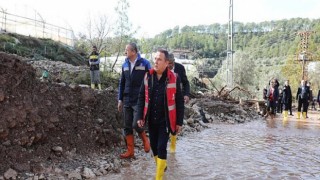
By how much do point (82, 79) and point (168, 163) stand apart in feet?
28.1

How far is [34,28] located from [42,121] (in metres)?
28.8

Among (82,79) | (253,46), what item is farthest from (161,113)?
(253,46)

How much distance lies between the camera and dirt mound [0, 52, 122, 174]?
16.6ft

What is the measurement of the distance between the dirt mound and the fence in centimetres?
2365

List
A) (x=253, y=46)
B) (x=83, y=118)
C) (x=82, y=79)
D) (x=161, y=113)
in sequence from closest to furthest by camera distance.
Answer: (x=161, y=113) < (x=83, y=118) < (x=82, y=79) < (x=253, y=46)

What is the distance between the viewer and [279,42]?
93.9m

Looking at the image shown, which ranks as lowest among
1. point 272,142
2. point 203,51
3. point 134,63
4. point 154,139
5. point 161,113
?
point 272,142

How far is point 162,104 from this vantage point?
4742 mm

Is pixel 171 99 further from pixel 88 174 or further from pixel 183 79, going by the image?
pixel 183 79

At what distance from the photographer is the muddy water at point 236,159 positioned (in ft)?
18.1

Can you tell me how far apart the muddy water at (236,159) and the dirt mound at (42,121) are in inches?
33.5

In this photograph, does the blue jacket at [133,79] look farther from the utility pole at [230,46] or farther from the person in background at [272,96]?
the utility pole at [230,46]

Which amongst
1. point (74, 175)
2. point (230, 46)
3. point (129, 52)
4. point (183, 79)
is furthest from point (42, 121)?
point (230, 46)

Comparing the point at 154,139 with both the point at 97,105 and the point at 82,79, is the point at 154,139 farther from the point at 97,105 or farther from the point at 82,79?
the point at 82,79
